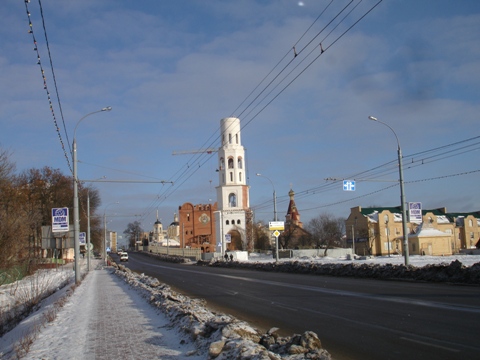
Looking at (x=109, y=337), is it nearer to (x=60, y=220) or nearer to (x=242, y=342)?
(x=242, y=342)

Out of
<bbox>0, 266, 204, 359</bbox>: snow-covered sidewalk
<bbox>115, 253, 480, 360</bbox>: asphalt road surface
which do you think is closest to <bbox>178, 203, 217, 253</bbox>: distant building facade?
<bbox>115, 253, 480, 360</bbox>: asphalt road surface

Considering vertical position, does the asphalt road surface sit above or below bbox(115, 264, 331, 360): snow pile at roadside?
below

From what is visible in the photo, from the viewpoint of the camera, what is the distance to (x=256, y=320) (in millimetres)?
13266

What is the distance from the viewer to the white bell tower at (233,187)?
339ft

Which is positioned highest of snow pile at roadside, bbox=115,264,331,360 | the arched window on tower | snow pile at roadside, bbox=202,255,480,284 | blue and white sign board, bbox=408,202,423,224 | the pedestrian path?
the arched window on tower

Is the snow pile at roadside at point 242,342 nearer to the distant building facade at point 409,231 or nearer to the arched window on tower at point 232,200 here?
the distant building facade at point 409,231

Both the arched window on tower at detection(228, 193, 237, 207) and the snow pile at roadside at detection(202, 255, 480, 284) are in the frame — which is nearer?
the snow pile at roadside at detection(202, 255, 480, 284)

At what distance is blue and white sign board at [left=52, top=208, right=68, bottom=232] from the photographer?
2493 cm

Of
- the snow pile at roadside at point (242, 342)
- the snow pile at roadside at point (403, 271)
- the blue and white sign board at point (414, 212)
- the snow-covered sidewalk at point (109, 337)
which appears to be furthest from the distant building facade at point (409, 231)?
the snow pile at roadside at point (242, 342)

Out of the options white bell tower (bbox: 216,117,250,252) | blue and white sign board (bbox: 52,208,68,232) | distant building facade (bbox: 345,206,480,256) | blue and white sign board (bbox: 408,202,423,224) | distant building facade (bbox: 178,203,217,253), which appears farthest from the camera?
distant building facade (bbox: 178,203,217,253)

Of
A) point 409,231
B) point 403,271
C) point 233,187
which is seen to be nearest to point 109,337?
point 403,271

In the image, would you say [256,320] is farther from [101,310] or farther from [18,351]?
[18,351]

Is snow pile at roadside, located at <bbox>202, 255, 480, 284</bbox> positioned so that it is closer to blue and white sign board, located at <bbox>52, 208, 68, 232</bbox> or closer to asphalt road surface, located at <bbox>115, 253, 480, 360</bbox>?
asphalt road surface, located at <bbox>115, 253, 480, 360</bbox>

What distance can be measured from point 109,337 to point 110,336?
111 mm
